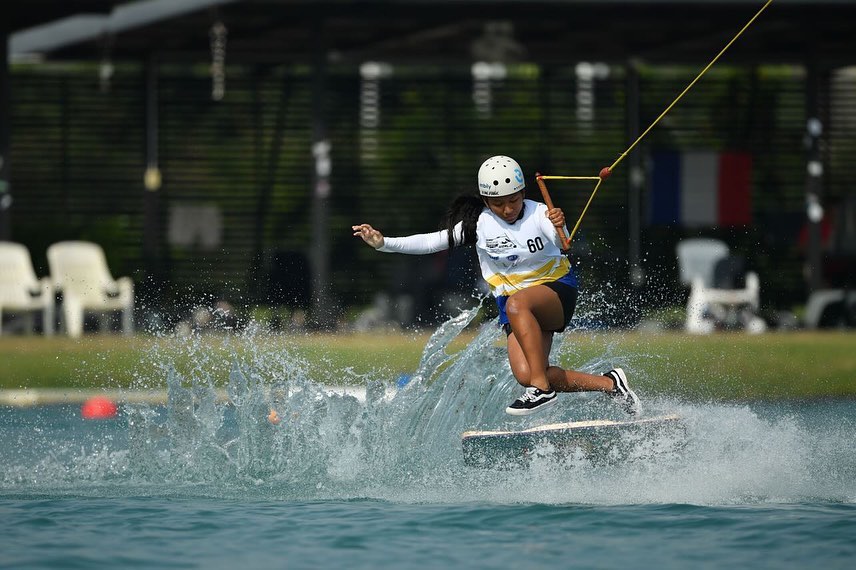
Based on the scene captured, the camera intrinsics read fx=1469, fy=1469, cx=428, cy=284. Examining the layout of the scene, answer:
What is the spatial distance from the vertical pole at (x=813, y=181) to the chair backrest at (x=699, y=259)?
1141mm

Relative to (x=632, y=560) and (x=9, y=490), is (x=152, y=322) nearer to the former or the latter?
(x=9, y=490)

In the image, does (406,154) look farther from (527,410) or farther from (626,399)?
(527,410)

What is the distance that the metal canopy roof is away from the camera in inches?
682

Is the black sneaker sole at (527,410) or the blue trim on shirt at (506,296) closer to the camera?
the black sneaker sole at (527,410)

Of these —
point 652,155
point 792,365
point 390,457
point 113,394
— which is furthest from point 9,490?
point 652,155

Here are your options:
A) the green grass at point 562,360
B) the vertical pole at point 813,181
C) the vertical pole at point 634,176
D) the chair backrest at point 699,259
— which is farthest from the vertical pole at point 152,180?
the vertical pole at point 813,181

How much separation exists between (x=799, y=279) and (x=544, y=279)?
1292 centimetres

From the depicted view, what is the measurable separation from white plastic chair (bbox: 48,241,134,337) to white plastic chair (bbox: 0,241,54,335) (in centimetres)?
28

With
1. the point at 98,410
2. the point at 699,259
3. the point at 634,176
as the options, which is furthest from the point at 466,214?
the point at 634,176

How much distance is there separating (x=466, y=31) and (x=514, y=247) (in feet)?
38.7

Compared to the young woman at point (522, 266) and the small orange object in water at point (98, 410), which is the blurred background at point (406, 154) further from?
the young woman at point (522, 266)

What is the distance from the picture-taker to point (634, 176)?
67.0ft

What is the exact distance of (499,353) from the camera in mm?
9711

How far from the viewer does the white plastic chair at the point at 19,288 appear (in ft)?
55.3
